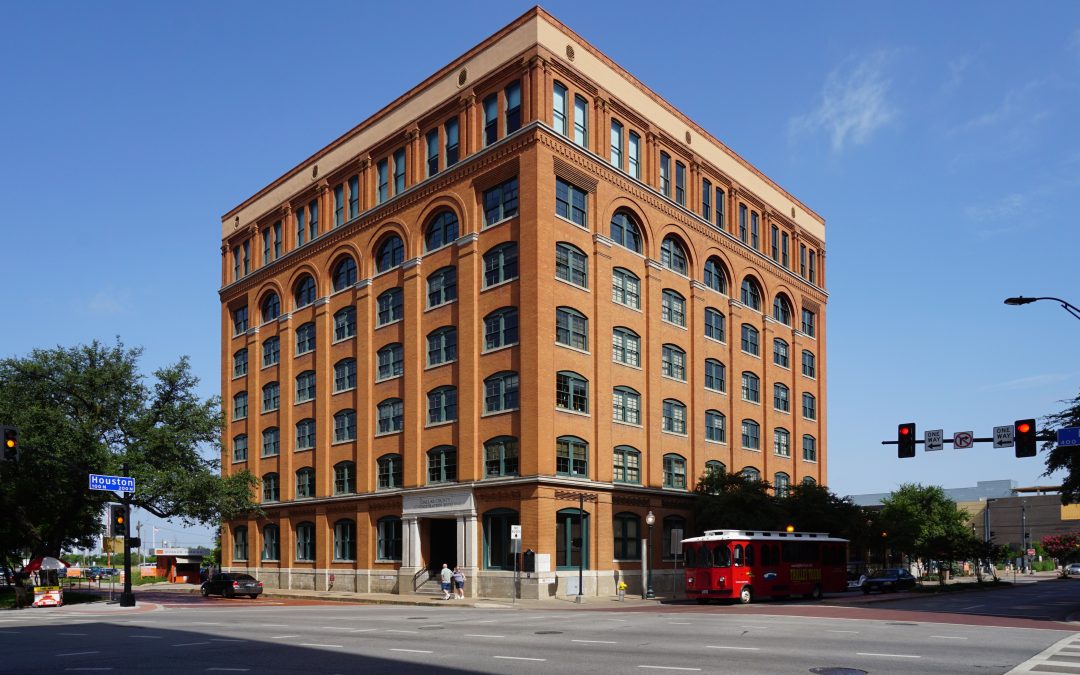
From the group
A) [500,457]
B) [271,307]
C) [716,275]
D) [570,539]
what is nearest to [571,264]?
[500,457]

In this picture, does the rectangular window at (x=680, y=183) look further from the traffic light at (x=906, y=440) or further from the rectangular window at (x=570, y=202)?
the traffic light at (x=906, y=440)

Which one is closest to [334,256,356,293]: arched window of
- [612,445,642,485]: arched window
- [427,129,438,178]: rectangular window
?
[427,129,438,178]: rectangular window

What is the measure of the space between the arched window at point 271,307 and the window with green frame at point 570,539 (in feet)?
102

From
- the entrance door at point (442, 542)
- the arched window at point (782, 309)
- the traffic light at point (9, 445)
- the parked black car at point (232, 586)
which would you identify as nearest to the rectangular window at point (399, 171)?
the entrance door at point (442, 542)

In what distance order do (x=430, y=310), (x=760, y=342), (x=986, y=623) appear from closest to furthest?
(x=986, y=623) → (x=430, y=310) → (x=760, y=342)

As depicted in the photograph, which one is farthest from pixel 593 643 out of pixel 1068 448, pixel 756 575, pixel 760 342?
pixel 760 342

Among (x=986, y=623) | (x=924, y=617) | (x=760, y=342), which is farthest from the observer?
(x=760, y=342)

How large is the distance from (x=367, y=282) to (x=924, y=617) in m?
37.7

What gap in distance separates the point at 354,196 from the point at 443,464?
2017 cm

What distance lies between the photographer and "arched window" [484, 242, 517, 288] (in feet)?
159

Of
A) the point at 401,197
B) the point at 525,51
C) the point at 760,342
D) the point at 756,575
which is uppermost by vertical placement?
the point at 525,51

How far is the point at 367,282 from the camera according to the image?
58.2 metres

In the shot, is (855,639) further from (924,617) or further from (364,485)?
(364,485)

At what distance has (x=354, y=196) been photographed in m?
61.4
